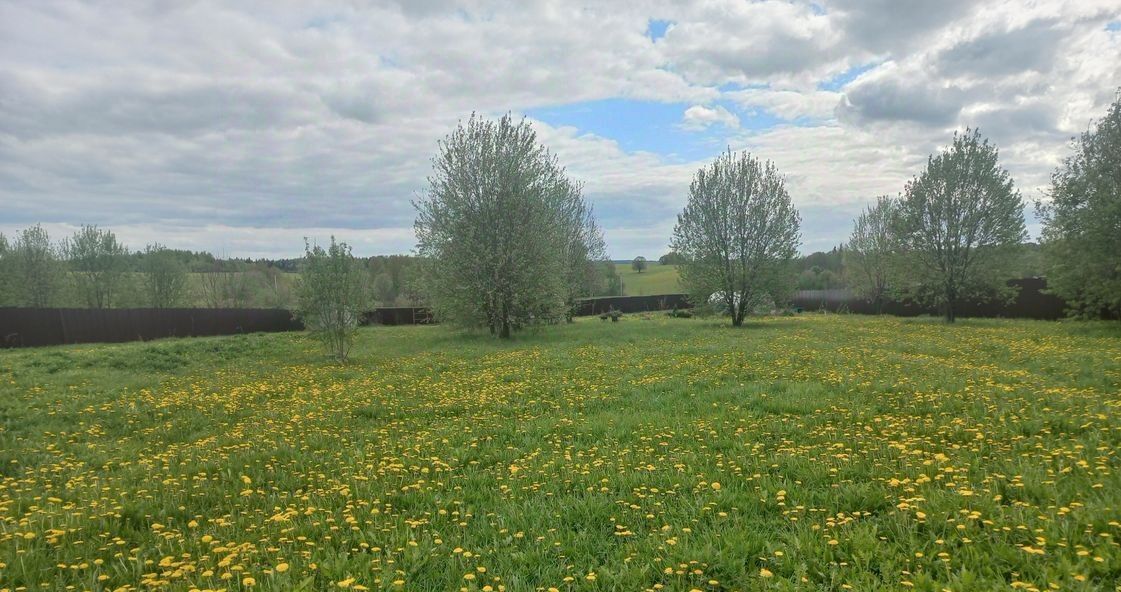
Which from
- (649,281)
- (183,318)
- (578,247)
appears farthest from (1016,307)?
(649,281)

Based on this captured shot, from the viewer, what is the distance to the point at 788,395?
883 centimetres

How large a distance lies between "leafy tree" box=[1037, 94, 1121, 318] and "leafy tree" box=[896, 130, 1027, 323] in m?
5.58

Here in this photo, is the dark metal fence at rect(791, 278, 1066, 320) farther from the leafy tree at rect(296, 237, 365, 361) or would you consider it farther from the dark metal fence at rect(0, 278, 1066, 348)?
the leafy tree at rect(296, 237, 365, 361)

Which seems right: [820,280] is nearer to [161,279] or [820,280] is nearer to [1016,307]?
[1016,307]

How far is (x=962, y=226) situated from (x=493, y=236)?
23.3 metres

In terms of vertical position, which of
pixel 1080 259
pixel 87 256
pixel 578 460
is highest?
pixel 87 256

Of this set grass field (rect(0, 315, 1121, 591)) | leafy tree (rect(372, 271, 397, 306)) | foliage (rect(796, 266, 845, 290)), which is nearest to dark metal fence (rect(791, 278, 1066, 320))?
grass field (rect(0, 315, 1121, 591))

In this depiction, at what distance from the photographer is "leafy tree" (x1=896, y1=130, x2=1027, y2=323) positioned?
90.0ft

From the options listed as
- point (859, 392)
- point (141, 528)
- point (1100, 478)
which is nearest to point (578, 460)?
point (141, 528)

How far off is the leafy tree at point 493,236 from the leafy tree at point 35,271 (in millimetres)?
28201

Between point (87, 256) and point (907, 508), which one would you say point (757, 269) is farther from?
point (87, 256)

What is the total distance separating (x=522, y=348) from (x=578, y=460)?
13.7m

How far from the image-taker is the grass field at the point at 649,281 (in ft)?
260

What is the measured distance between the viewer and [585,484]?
17.3 feet
